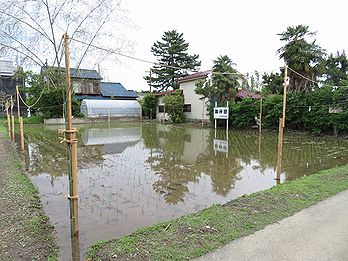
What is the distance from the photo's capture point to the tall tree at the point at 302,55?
16531 mm

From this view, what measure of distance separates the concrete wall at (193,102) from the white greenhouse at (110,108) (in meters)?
7.78

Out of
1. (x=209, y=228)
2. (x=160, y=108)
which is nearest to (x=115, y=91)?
(x=160, y=108)

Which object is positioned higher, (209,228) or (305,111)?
(305,111)

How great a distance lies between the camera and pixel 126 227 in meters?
4.42

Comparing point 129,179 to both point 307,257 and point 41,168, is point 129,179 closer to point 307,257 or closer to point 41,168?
point 41,168

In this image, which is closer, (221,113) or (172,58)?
(221,113)

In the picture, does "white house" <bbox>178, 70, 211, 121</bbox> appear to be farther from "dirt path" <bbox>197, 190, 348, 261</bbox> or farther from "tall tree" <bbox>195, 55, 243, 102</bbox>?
"dirt path" <bbox>197, 190, 348, 261</bbox>

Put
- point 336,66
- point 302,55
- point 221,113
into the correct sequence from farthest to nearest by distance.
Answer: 1. point 336,66
2. point 221,113
3. point 302,55

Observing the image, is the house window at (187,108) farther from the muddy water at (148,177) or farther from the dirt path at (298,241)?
the dirt path at (298,241)

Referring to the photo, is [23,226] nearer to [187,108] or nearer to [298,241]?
[298,241]

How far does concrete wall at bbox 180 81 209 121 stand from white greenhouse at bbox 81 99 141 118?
306 inches

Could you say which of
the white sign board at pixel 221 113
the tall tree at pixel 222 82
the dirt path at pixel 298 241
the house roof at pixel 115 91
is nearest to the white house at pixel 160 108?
the house roof at pixel 115 91

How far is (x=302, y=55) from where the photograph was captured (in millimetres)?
16500

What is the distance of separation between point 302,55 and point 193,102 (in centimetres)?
1355
